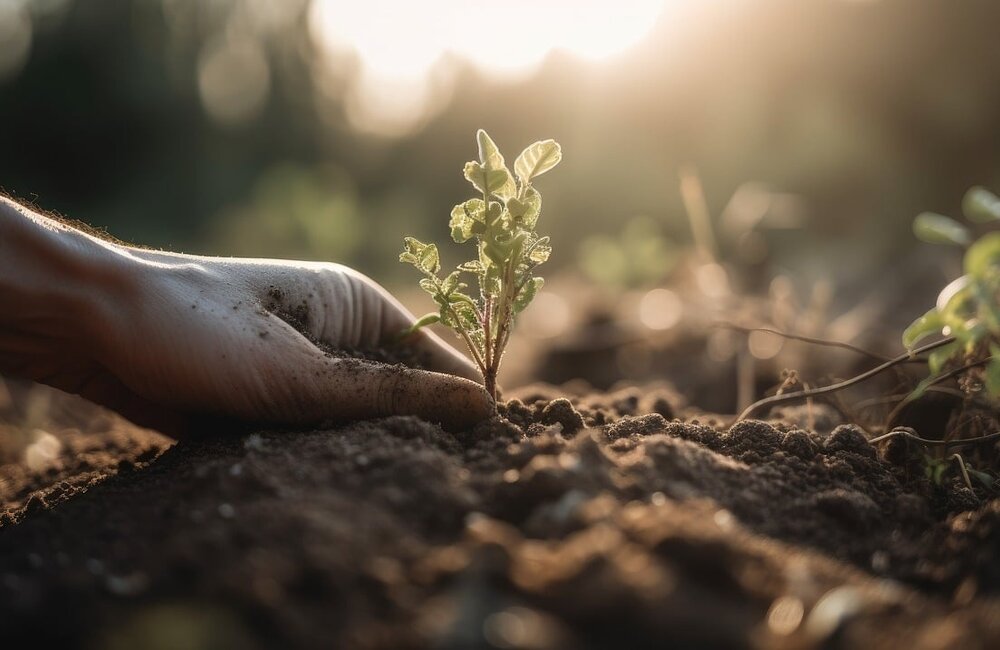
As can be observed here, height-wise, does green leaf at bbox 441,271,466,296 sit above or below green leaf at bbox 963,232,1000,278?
above

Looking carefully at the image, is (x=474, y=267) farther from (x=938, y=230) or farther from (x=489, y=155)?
(x=938, y=230)

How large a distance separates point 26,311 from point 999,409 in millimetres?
2963

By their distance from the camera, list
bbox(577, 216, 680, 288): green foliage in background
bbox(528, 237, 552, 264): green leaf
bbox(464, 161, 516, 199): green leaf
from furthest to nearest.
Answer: bbox(577, 216, 680, 288): green foliage in background < bbox(528, 237, 552, 264): green leaf < bbox(464, 161, 516, 199): green leaf

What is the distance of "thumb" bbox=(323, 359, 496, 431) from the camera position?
1.94 meters

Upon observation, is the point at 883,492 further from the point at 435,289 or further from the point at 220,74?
the point at 220,74

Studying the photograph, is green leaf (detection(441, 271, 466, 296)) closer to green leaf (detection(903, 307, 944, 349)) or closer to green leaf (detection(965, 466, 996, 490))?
green leaf (detection(903, 307, 944, 349))

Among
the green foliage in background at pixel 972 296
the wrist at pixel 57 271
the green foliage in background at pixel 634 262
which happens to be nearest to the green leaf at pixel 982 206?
the green foliage in background at pixel 972 296

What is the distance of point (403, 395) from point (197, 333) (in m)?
0.62

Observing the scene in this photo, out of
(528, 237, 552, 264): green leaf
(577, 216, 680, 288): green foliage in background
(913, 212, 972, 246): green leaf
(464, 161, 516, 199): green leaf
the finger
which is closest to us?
(913, 212, 972, 246): green leaf

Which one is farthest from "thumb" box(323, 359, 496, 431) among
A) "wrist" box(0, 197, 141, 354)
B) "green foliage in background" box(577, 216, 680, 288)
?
"green foliage in background" box(577, 216, 680, 288)

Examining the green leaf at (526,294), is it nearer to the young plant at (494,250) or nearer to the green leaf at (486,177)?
the young plant at (494,250)

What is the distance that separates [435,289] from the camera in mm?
2000

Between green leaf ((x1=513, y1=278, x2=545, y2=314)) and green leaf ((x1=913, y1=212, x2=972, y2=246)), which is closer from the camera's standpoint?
green leaf ((x1=913, y1=212, x2=972, y2=246))

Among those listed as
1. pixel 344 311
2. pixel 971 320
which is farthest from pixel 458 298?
pixel 971 320
